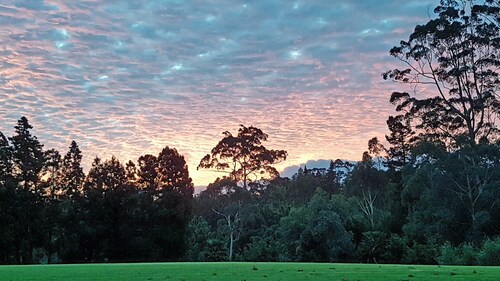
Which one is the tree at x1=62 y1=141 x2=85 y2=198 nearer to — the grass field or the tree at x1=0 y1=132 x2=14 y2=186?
the tree at x1=0 y1=132 x2=14 y2=186

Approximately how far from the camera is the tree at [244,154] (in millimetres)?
54094

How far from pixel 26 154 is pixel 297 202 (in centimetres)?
2837

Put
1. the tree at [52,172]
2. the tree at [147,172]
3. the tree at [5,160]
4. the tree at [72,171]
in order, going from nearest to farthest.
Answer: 1. the tree at [5,160]
2. the tree at [52,172]
3. the tree at [72,171]
4. the tree at [147,172]

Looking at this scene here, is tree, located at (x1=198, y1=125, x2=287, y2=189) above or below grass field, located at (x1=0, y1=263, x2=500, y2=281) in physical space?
above

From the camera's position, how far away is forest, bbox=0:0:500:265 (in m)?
33.7

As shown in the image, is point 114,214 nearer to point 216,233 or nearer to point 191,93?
point 216,233

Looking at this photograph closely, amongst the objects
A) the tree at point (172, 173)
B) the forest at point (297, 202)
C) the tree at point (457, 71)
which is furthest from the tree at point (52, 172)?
the tree at point (457, 71)

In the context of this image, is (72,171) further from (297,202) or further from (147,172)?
(297,202)

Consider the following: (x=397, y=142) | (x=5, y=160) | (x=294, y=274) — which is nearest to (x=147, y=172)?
(x=5, y=160)

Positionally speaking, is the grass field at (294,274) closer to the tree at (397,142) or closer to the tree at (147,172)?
the tree at (147,172)

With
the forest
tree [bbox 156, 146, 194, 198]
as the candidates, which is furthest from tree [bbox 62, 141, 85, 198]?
tree [bbox 156, 146, 194, 198]

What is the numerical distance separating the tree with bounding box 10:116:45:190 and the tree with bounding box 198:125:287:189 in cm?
1651

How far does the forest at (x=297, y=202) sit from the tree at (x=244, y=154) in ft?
0.37

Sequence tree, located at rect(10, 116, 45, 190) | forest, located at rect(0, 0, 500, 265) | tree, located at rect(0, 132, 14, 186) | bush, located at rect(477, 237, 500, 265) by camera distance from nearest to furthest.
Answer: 1. bush, located at rect(477, 237, 500, 265)
2. forest, located at rect(0, 0, 500, 265)
3. tree, located at rect(0, 132, 14, 186)
4. tree, located at rect(10, 116, 45, 190)
